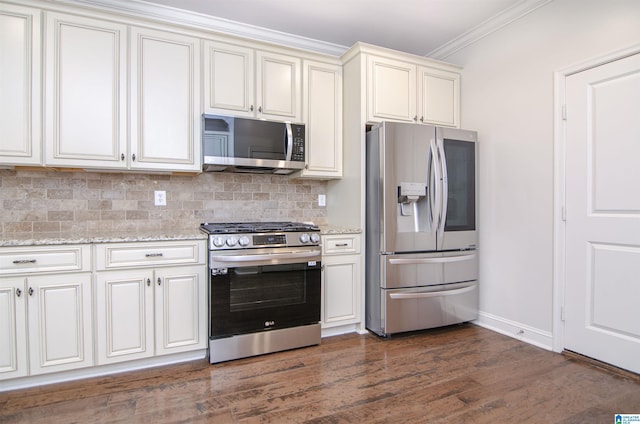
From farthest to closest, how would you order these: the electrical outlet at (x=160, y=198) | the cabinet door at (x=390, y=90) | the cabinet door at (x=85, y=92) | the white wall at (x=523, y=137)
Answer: the cabinet door at (x=390, y=90), the electrical outlet at (x=160, y=198), the white wall at (x=523, y=137), the cabinet door at (x=85, y=92)

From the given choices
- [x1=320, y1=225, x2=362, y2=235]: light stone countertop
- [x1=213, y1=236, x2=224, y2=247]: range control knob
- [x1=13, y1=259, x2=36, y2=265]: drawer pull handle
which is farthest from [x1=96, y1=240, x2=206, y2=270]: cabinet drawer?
[x1=320, y1=225, x2=362, y2=235]: light stone countertop

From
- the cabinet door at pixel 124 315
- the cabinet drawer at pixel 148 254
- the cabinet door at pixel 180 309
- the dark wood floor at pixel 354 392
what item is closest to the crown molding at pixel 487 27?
the dark wood floor at pixel 354 392

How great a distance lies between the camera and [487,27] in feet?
10.1

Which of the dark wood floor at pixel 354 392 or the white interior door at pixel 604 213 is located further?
the white interior door at pixel 604 213

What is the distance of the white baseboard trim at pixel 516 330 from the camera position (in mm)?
2672

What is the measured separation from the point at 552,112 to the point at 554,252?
3.39 ft

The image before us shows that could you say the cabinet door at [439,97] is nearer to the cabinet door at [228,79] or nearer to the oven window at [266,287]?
the cabinet door at [228,79]

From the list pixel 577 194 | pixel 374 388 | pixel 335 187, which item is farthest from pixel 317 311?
pixel 577 194

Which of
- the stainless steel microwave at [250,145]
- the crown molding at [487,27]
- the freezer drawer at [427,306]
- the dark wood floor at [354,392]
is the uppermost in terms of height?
the crown molding at [487,27]

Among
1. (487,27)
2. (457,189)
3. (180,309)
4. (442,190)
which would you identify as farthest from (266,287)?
(487,27)

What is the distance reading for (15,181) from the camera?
2.53m

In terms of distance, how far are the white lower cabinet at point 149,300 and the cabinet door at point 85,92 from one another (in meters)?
0.72

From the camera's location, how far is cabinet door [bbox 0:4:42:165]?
2.25 m

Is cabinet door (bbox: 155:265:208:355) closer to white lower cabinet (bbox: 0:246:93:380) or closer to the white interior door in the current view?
white lower cabinet (bbox: 0:246:93:380)
